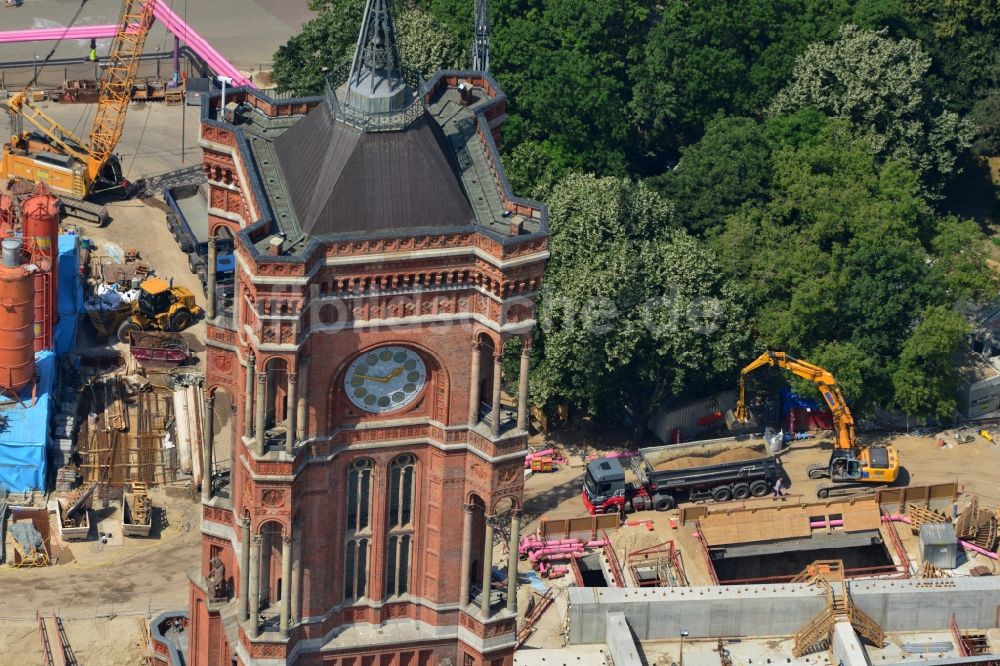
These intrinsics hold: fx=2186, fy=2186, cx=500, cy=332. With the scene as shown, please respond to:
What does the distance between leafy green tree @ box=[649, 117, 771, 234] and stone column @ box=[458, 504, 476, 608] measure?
78575mm

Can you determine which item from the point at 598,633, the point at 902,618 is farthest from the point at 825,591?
Answer: the point at 598,633

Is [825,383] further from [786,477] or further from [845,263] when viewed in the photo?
[845,263]

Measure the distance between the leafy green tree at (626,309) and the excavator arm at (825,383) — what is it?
260 centimetres

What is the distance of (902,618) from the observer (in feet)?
450

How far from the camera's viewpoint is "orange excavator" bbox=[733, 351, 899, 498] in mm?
163125

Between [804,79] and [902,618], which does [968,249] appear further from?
[902,618]

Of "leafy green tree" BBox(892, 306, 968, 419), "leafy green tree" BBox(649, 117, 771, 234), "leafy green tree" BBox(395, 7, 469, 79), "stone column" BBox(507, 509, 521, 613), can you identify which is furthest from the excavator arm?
"stone column" BBox(507, 509, 521, 613)

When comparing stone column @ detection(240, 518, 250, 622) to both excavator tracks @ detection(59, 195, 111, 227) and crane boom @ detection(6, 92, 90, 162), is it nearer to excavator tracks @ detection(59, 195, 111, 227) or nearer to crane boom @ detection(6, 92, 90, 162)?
excavator tracks @ detection(59, 195, 111, 227)

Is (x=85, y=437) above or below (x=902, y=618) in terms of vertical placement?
above

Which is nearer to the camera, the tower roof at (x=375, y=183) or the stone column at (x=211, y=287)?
the tower roof at (x=375, y=183)

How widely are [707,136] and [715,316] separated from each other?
2711 centimetres

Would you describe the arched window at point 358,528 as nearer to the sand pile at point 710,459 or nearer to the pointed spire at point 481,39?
the sand pile at point 710,459

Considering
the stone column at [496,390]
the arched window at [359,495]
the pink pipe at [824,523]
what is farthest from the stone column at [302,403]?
the pink pipe at [824,523]

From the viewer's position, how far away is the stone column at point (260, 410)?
95438mm
